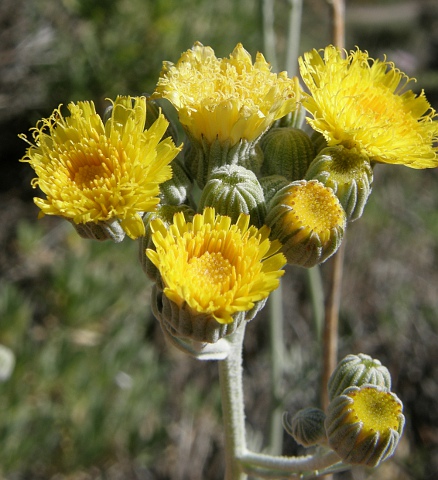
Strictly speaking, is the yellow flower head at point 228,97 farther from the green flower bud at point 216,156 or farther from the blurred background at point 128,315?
the blurred background at point 128,315

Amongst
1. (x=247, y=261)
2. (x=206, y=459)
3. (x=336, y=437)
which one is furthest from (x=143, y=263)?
(x=206, y=459)

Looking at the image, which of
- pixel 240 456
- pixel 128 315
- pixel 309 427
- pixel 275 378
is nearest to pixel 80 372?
pixel 128 315

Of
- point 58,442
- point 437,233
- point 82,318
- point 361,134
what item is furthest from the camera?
point 437,233

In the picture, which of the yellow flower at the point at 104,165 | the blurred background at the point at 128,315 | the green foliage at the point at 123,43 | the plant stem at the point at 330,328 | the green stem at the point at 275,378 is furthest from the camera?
Result: the green foliage at the point at 123,43

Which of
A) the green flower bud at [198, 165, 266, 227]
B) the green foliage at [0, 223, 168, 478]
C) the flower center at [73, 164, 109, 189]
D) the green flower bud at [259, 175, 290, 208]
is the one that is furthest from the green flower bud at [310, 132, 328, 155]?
the green foliage at [0, 223, 168, 478]

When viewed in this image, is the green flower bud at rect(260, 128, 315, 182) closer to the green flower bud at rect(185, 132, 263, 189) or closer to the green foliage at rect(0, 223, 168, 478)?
the green flower bud at rect(185, 132, 263, 189)

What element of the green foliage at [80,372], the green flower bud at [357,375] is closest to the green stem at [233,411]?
the green flower bud at [357,375]

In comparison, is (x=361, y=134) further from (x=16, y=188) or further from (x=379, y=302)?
(x=16, y=188)
